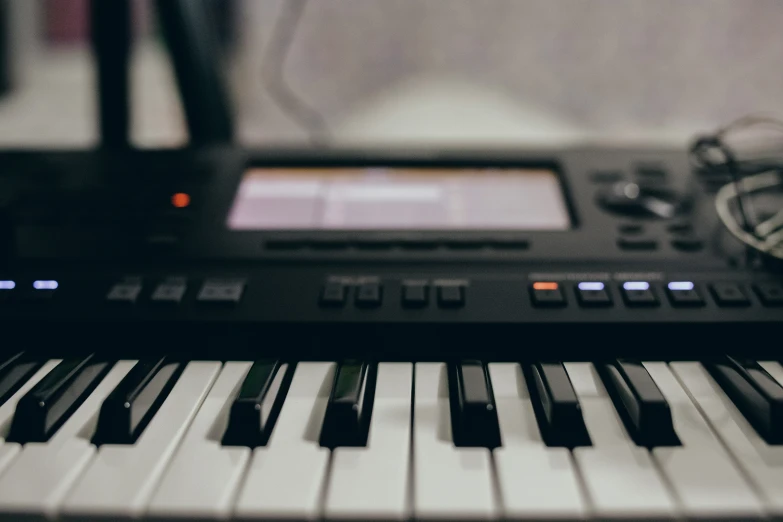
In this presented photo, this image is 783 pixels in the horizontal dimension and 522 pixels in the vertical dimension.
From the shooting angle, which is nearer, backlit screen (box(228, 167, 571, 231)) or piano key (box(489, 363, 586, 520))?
piano key (box(489, 363, 586, 520))

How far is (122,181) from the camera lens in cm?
57

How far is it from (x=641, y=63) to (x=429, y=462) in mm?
717

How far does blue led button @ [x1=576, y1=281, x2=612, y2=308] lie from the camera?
0.44 meters

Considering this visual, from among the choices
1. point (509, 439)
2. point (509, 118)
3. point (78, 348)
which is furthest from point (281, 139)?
point (509, 439)

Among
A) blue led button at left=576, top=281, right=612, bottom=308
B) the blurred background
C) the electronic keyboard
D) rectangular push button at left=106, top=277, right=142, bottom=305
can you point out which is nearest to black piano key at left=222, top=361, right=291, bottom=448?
the electronic keyboard

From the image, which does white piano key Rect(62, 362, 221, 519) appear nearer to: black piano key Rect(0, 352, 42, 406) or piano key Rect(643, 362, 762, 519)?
black piano key Rect(0, 352, 42, 406)

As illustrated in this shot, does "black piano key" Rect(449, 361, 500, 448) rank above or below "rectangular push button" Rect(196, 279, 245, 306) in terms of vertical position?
below

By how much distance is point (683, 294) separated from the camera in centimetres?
44

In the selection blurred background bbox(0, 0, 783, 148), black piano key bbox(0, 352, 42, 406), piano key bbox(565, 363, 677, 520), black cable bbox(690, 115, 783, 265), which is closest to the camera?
piano key bbox(565, 363, 677, 520)

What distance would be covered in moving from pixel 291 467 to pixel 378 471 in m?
0.05

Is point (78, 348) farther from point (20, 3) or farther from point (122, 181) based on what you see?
point (20, 3)

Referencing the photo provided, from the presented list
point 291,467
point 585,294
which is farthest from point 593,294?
point 291,467

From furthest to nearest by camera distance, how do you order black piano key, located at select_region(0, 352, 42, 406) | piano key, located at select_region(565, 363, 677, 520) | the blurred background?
the blurred background < black piano key, located at select_region(0, 352, 42, 406) < piano key, located at select_region(565, 363, 677, 520)

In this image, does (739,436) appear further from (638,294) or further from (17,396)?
(17,396)
